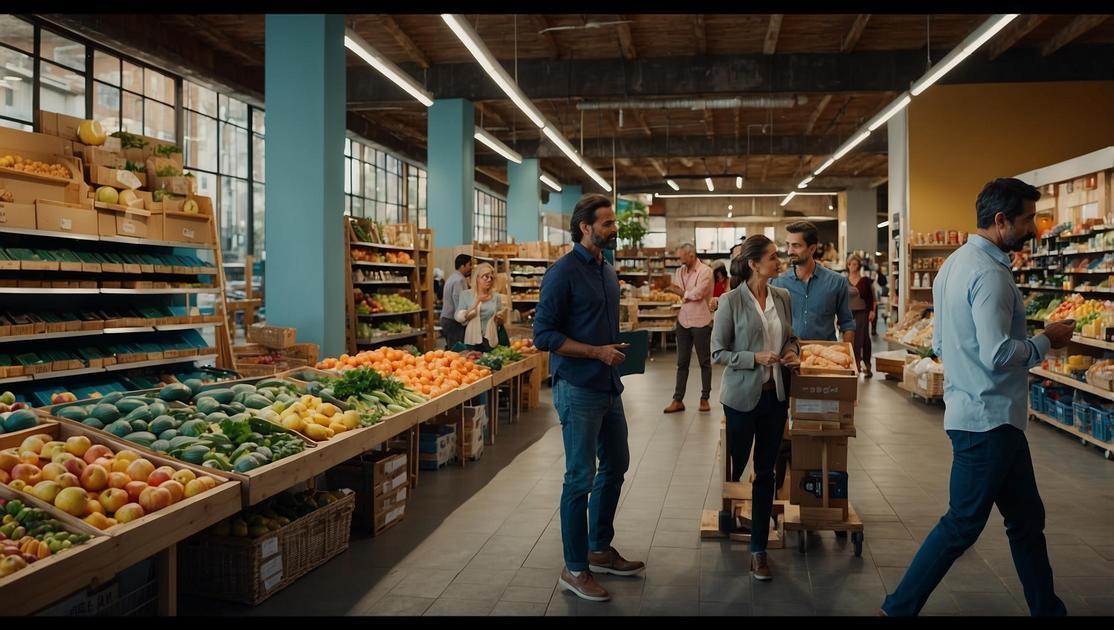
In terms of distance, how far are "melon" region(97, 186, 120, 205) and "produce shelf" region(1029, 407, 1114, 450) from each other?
25.2ft

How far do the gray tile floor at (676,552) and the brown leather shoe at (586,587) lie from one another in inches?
1.3

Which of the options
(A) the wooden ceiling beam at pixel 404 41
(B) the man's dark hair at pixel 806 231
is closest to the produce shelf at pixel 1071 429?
(B) the man's dark hair at pixel 806 231

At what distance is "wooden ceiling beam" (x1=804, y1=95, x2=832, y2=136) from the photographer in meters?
16.8

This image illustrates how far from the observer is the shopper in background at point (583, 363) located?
146 inches

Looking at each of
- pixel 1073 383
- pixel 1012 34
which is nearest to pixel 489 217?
pixel 1012 34

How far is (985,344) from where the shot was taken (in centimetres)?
301

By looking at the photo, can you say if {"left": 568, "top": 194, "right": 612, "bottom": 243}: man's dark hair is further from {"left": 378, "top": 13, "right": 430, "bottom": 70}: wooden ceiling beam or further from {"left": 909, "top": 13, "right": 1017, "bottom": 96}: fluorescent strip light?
{"left": 378, "top": 13, "right": 430, "bottom": 70}: wooden ceiling beam

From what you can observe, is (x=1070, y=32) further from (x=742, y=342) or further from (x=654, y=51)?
(x=742, y=342)

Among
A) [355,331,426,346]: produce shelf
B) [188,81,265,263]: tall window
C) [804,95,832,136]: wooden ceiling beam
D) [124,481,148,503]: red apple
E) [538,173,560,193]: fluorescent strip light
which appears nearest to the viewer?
[124,481,148,503]: red apple

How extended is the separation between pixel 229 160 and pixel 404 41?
4277 millimetres

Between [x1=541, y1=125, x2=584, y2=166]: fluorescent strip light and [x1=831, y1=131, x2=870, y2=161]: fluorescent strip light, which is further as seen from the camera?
[x1=831, y1=131, x2=870, y2=161]: fluorescent strip light

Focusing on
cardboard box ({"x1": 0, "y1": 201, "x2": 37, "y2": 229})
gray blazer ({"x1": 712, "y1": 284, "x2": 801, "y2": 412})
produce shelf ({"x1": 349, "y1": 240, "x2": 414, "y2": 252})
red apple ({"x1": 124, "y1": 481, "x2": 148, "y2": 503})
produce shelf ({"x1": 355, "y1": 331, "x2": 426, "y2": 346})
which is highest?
produce shelf ({"x1": 349, "y1": 240, "x2": 414, "y2": 252})

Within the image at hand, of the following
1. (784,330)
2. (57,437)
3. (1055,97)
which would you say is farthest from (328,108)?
(1055,97)

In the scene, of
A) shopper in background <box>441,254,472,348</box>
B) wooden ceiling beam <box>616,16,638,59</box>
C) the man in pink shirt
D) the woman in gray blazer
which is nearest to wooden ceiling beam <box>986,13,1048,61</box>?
wooden ceiling beam <box>616,16,638,59</box>
